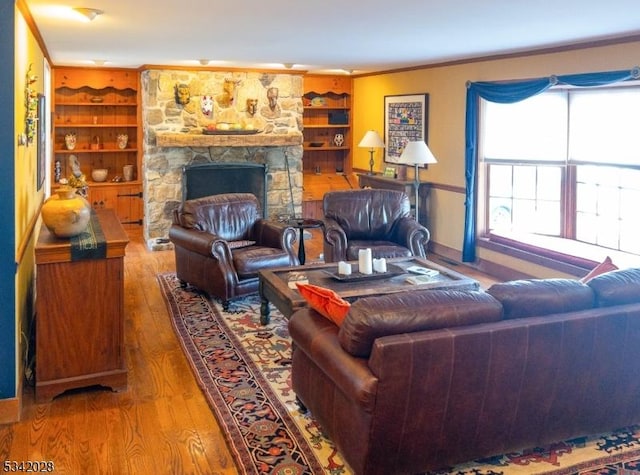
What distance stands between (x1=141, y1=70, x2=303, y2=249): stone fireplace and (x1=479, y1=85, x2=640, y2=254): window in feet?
9.25

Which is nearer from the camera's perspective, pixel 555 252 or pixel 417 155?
pixel 555 252

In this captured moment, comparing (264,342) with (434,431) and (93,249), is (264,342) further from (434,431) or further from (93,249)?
(434,431)

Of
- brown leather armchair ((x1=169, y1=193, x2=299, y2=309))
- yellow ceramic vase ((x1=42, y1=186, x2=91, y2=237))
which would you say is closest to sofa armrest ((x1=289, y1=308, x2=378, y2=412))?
yellow ceramic vase ((x1=42, y1=186, x2=91, y2=237))

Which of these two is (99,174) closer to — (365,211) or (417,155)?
(365,211)

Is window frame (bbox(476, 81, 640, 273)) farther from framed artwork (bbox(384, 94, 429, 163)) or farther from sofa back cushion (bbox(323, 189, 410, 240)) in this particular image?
framed artwork (bbox(384, 94, 429, 163))

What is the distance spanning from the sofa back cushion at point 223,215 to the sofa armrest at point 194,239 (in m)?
0.09

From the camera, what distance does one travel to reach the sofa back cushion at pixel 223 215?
225 inches

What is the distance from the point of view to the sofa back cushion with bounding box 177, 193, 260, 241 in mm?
5727

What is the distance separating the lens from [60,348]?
11.5 ft

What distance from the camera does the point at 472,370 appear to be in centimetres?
255

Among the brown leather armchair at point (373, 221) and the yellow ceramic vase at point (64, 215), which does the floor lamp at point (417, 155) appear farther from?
the yellow ceramic vase at point (64, 215)

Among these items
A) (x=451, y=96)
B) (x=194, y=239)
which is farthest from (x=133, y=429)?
(x=451, y=96)

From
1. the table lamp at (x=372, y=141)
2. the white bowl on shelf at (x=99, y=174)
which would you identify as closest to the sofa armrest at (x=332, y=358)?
the table lamp at (x=372, y=141)

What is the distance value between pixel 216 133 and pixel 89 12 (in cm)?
386
